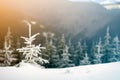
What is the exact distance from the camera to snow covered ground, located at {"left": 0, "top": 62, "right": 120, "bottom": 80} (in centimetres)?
398

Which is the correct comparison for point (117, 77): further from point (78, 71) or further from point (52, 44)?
point (52, 44)

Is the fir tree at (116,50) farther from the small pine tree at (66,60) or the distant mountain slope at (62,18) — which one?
the small pine tree at (66,60)

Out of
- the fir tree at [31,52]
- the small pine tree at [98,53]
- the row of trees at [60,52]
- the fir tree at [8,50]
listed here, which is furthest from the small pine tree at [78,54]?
the fir tree at [8,50]

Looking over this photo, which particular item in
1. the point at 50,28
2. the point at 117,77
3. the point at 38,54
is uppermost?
the point at 50,28

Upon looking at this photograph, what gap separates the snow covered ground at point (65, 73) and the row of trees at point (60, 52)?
61 mm

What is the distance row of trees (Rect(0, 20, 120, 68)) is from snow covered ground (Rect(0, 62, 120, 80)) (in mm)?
61

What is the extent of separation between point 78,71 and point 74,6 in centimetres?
67

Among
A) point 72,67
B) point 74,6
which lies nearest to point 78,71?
point 72,67

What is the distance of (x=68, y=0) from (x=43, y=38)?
1.55ft

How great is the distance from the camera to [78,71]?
4012 mm

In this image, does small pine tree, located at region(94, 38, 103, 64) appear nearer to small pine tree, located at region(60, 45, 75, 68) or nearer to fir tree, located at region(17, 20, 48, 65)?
small pine tree, located at region(60, 45, 75, 68)

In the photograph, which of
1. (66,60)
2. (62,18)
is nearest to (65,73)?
(66,60)

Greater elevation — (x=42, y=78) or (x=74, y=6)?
(x=74, y=6)

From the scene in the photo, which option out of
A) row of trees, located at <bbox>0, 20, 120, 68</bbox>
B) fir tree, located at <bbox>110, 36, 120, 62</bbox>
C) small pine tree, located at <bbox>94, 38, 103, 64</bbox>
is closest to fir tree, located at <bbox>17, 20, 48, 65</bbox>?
row of trees, located at <bbox>0, 20, 120, 68</bbox>
